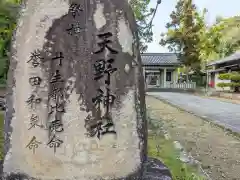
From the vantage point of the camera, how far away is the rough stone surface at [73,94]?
2736mm

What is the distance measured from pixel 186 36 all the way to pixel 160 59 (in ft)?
26.7

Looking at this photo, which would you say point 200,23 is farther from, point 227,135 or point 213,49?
point 227,135

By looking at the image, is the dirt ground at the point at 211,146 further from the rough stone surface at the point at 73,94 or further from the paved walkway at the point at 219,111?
the rough stone surface at the point at 73,94

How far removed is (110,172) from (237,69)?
28660 mm

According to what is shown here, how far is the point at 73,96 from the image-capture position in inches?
109

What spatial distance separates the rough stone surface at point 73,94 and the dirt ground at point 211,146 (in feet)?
8.47

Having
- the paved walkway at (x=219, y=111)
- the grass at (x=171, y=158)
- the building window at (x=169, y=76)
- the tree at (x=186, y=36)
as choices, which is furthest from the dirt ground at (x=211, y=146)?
the building window at (x=169, y=76)

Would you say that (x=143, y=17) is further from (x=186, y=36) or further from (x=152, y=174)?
(x=186, y=36)

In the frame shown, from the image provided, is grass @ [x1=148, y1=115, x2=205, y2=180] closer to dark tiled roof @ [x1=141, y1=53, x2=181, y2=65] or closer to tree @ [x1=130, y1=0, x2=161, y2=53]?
tree @ [x1=130, y1=0, x2=161, y2=53]

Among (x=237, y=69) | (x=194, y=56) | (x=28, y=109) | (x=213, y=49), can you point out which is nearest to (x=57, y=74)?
(x=28, y=109)

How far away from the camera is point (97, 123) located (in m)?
2.75

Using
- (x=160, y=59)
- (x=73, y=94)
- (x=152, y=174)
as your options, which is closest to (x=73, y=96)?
(x=73, y=94)

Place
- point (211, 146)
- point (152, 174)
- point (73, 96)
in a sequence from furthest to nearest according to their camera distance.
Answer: point (211, 146) < point (152, 174) < point (73, 96)

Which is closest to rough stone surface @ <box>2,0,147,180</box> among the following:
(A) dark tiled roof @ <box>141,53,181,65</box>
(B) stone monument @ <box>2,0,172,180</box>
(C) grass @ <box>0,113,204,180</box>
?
(B) stone monument @ <box>2,0,172,180</box>
